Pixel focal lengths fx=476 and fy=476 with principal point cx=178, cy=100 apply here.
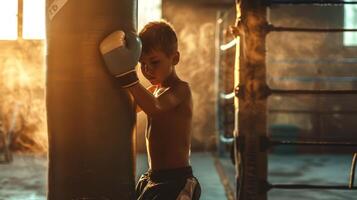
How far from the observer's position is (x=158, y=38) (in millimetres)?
1845

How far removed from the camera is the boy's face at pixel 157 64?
186 centimetres

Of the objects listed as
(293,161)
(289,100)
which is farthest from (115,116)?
(289,100)

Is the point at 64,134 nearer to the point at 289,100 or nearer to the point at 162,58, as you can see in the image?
the point at 162,58

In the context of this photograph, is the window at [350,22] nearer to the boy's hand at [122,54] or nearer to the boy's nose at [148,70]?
the boy's nose at [148,70]

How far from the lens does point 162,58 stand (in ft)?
6.18

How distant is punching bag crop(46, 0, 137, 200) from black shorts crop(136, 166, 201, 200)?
0.41 m

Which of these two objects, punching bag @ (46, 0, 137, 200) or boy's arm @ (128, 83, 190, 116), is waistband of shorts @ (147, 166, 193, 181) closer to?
boy's arm @ (128, 83, 190, 116)

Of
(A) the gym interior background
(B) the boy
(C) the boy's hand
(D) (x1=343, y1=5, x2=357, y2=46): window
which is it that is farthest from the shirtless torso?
(D) (x1=343, y1=5, x2=357, y2=46): window

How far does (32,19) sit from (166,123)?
20.8 ft

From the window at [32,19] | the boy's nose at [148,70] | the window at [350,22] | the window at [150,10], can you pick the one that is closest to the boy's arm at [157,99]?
the boy's nose at [148,70]

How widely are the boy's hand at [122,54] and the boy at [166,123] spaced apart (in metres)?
0.26

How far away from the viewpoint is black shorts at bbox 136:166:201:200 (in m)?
1.96

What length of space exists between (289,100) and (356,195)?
372 cm

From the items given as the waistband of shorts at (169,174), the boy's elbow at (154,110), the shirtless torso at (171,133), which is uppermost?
the boy's elbow at (154,110)
